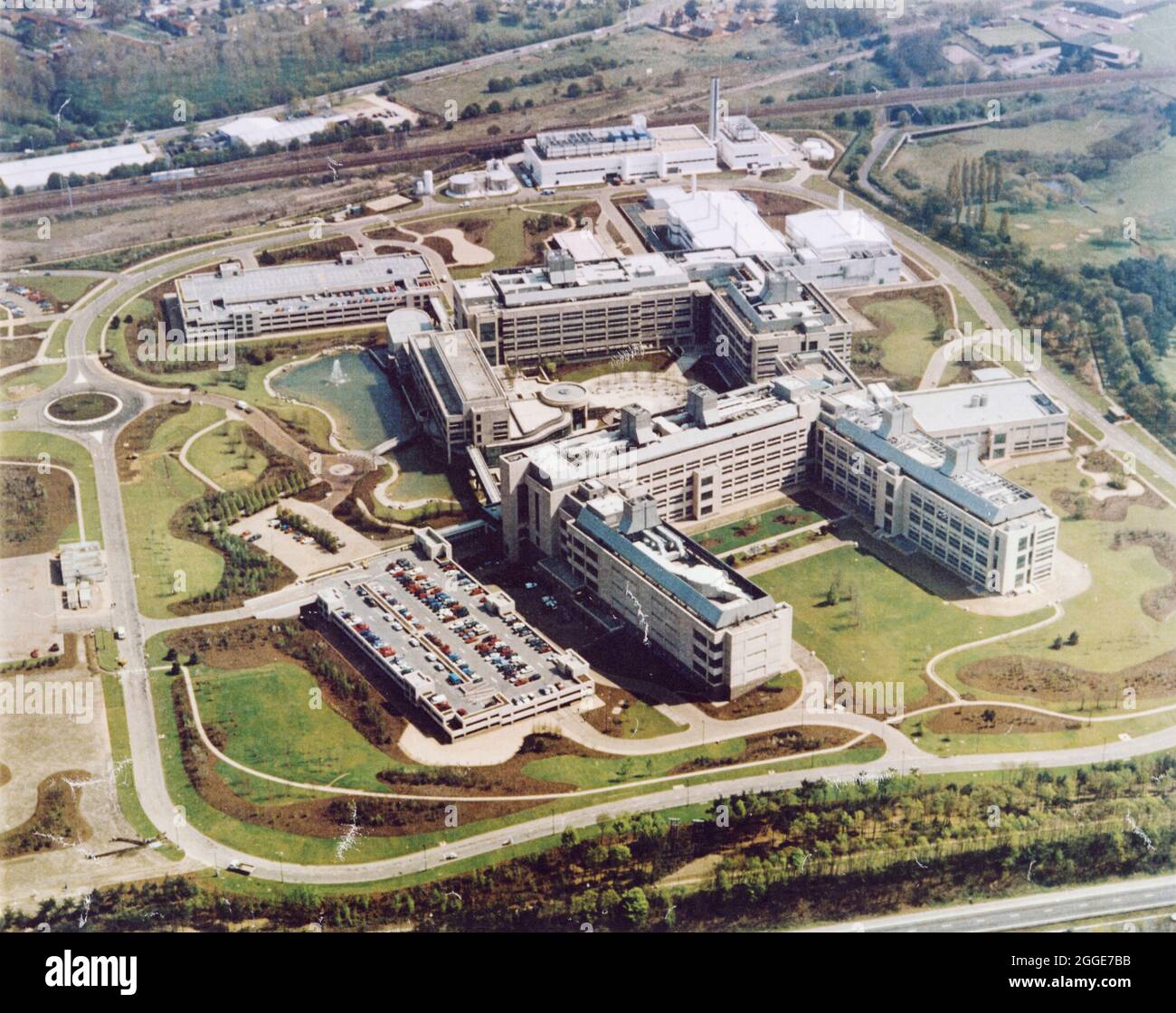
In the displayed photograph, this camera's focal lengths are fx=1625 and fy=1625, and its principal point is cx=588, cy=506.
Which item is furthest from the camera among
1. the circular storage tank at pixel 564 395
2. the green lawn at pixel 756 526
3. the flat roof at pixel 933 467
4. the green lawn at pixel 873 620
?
the circular storage tank at pixel 564 395

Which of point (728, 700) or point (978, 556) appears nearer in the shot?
point (728, 700)

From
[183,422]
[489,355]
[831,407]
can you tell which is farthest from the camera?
[489,355]

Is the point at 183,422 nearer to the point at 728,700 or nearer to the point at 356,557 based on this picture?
the point at 356,557

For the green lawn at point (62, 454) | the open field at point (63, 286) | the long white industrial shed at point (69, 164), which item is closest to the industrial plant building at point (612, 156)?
the long white industrial shed at point (69, 164)

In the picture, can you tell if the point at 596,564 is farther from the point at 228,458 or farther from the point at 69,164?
the point at 69,164

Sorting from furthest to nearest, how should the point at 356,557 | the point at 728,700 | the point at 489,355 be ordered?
the point at 489,355 → the point at 356,557 → the point at 728,700

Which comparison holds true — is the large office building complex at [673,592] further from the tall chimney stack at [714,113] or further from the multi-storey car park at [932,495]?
the tall chimney stack at [714,113]

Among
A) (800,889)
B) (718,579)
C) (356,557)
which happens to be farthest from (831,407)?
(800,889)
